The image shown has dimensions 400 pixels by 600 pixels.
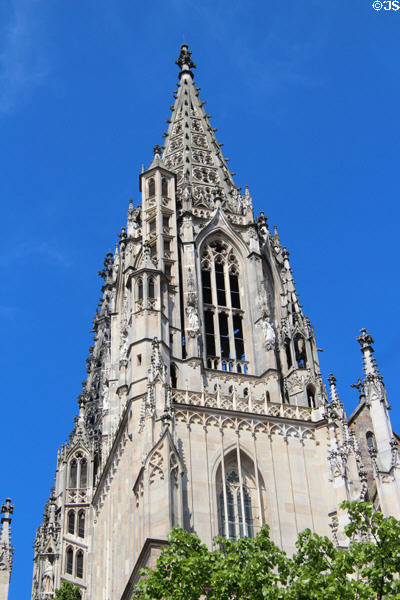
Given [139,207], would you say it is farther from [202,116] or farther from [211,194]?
[202,116]

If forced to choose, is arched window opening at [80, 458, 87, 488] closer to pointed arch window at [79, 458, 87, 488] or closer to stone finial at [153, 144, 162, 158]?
pointed arch window at [79, 458, 87, 488]

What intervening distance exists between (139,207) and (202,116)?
10288mm

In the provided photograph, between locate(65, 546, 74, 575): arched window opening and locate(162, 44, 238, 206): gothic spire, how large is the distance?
52.6ft

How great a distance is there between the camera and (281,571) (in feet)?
83.0

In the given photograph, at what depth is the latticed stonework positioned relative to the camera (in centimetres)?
3612

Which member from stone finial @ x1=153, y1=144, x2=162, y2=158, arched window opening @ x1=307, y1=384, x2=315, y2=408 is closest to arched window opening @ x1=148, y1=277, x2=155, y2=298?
arched window opening @ x1=307, y1=384, x2=315, y2=408

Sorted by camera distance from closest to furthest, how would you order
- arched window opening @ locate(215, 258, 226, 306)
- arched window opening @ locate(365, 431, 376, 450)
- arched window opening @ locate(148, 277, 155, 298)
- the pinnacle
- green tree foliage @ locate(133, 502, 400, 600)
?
green tree foliage @ locate(133, 502, 400, 600) → arched window opening @ locate(148, 277, 155, 298) → arched window opening @ locate(365, 431, 376, 450) → arched window opening @ locate(215, 258, 226, 306) → the pinnacle

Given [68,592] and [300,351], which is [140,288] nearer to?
[300,351]

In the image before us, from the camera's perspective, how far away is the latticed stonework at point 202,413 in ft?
119

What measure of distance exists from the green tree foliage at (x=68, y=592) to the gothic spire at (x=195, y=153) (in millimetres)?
17284

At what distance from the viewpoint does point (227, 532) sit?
3553cm

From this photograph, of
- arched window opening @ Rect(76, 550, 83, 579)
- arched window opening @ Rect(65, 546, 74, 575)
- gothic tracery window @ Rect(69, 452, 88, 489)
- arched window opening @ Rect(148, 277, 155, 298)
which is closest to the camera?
arched window opening @ Rect(148, 277, 155, 298)

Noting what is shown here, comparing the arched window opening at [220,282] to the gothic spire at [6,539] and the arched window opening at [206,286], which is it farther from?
the gothic spire at [6,539]

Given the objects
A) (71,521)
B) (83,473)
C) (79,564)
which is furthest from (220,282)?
(79,564)
